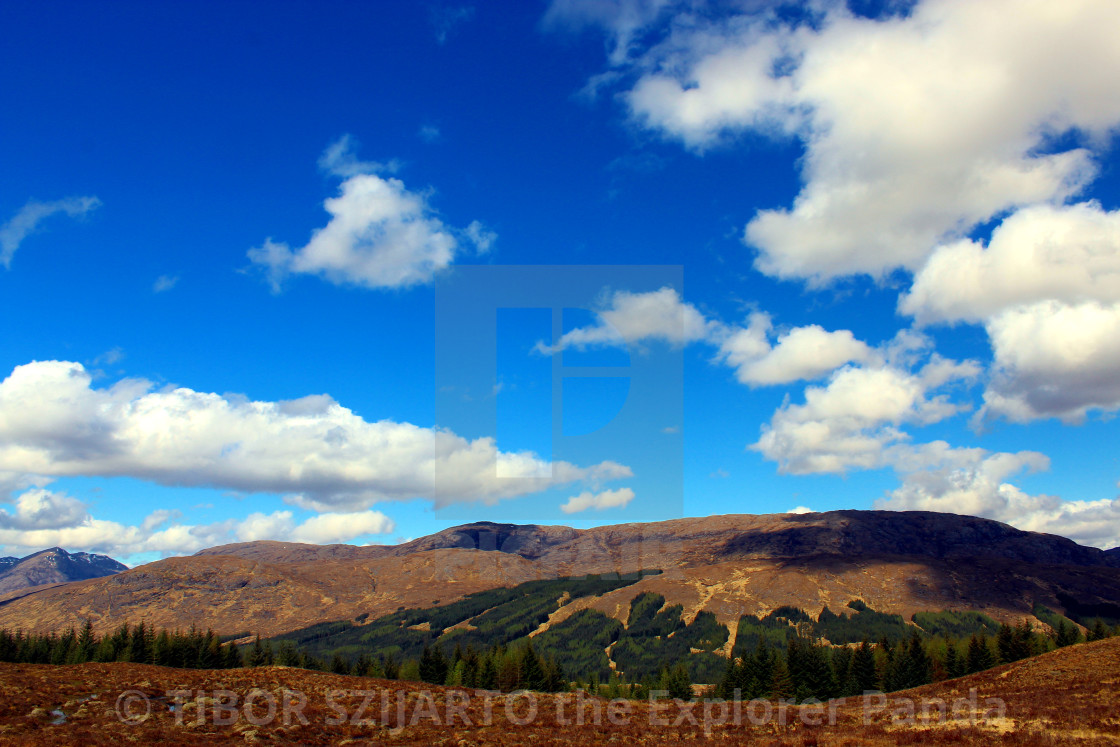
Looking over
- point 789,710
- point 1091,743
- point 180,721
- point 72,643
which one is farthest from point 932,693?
point 72,643

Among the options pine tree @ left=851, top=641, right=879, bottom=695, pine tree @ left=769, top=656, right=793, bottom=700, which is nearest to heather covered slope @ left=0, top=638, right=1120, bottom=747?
pine tree @ left=769, top=656, right=793, bottom=700

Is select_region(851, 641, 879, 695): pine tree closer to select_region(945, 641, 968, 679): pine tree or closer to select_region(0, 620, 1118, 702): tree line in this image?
select_region(0, 620, 1118, 702): tree line

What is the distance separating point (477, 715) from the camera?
4550cm

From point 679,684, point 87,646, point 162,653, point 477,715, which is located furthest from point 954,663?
point 87,646

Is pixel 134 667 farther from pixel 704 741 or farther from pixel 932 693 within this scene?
pixel 932 693

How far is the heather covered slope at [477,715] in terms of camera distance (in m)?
35.2

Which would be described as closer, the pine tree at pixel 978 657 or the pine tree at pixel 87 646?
the pine tree at pixel 978 657

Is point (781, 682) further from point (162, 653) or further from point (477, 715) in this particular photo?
point (162, 653)

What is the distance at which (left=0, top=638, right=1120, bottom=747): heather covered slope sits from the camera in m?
35.2

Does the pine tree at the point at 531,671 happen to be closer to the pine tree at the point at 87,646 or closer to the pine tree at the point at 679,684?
the pine tree at the point at 679,684

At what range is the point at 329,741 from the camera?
123ft

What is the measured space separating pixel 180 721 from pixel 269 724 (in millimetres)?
6005

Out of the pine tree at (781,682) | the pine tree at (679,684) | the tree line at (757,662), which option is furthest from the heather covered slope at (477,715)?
the pine tree at (679,684)

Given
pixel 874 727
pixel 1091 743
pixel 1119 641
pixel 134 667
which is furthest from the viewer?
pixel 1119 641
